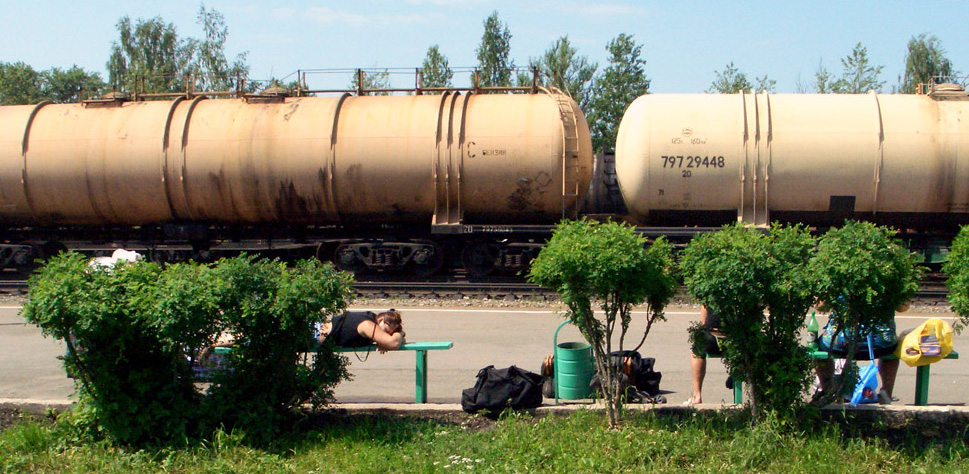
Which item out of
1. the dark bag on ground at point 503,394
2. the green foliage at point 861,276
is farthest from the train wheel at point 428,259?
the green foliage at point 861,276

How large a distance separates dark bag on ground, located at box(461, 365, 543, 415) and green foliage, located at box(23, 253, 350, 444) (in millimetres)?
1069

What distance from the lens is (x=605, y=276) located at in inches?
209

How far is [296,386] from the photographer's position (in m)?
5.50

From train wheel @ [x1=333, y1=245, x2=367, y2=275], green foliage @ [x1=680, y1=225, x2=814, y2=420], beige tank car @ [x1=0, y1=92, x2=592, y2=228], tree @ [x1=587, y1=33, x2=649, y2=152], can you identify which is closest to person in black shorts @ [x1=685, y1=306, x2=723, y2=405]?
green foliage @ [x1=680, y1=225, x2=814, y2=420]

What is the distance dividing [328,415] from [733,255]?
3.25 m

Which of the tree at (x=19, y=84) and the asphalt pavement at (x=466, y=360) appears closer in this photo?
the asphalt pavement at (x=466, y=360)

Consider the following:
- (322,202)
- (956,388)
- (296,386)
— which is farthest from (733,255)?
(322,202)

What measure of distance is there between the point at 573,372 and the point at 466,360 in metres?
2.59

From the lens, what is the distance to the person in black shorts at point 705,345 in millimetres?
5695

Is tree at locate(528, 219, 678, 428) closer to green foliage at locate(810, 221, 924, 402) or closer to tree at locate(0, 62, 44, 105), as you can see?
green foliage at locate(810, 221, 924, 402)

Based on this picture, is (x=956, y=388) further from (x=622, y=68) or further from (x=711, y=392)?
(x=622, y=68)

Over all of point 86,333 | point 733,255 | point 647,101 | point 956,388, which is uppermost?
point 647,101

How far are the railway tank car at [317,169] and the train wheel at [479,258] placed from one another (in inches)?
1.1

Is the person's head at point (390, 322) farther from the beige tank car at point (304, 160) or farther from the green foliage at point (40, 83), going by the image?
the green foliage at point (40, 83)
